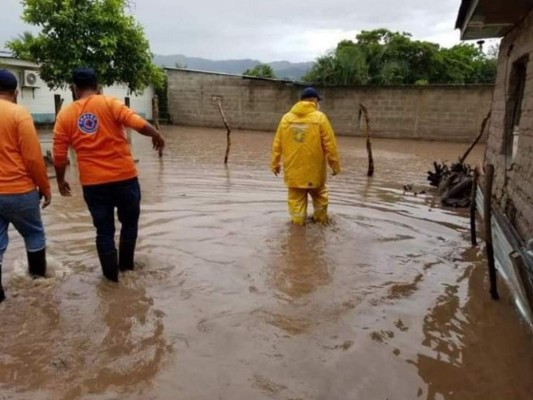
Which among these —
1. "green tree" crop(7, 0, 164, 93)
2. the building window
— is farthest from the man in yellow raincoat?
"green tree" crop(7, 0, 164, 93)

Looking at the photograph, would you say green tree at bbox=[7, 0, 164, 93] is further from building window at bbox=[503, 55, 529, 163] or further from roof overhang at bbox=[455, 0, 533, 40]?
building window at bbox=[503, 55, 529, 163]

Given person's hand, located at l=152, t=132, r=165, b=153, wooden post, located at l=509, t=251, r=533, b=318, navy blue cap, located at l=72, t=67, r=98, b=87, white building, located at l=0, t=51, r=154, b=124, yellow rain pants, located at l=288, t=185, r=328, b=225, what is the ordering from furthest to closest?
white building, located at l=0, t=51, r=154, b=124, yellow rain pants, located at l=288, t=185, r=328, b=225, person's hand, located at l=152, t=132, r=165, b=153, navy blue cap, located at l=72, t=67, r=98, b=87, wooden post, located at l=509, t=251, r=533, b=318

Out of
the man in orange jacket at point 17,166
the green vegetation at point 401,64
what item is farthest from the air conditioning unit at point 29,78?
the man in orange jacket at point 17,166

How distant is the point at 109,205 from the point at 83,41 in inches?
373

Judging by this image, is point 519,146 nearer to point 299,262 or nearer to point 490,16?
point 490,16

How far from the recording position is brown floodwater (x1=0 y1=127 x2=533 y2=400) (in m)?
2.75

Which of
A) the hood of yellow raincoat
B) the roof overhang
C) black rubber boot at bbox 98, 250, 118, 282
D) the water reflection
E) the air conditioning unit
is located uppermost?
the roof overhang

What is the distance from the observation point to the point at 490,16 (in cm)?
665

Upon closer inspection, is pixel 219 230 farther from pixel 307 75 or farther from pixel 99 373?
pixel 307 75

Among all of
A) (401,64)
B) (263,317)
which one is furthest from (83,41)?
(401,64)

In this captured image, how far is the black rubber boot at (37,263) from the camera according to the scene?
13.0ft

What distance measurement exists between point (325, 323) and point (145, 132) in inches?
80.0

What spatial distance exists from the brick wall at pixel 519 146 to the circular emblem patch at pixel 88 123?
418 centimetres

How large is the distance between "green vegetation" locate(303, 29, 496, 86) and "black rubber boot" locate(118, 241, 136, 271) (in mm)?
19760
